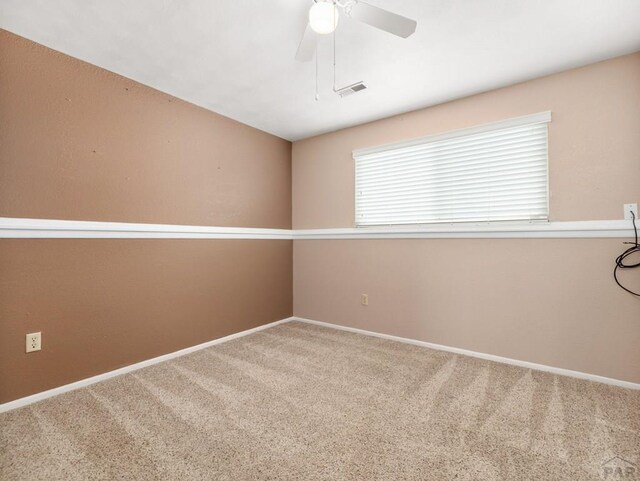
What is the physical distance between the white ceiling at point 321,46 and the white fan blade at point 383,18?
0.43 meters

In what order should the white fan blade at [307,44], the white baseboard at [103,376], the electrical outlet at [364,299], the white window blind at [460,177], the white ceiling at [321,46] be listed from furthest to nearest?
the electrical outlet at [364,299] < the white window blind at [460,177] < the white baseboard at [103,376] < the white ceiling at [321,46] < the white fan blade at [307,44]

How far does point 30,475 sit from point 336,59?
2.90m

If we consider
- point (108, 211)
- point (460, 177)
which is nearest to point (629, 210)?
point (460, 177)

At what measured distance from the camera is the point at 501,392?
6.88 feet

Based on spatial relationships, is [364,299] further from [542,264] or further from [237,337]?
[542,264]

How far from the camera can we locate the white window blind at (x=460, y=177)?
2.51m

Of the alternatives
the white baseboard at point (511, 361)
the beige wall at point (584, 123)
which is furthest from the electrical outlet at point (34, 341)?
the beige wall at point (584, 123)

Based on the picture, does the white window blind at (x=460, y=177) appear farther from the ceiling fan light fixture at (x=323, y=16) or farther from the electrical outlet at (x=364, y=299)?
the ceiling fan light fixture at (x=323, y=16)

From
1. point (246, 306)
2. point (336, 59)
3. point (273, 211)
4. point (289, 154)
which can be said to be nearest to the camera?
point (336, 59)

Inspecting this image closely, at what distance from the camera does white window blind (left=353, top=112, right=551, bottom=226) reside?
8.23 ft

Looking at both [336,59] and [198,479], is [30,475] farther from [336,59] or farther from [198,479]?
[336,59]

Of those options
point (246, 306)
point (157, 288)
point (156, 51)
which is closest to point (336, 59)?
point (156, 51)

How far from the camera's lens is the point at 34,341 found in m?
2.00

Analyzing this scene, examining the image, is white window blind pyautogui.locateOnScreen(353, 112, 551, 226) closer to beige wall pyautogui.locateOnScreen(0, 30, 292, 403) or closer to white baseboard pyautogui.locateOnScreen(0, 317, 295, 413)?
beige wall pyautogui.locateOnScreen(0, 30, 292, 403)
